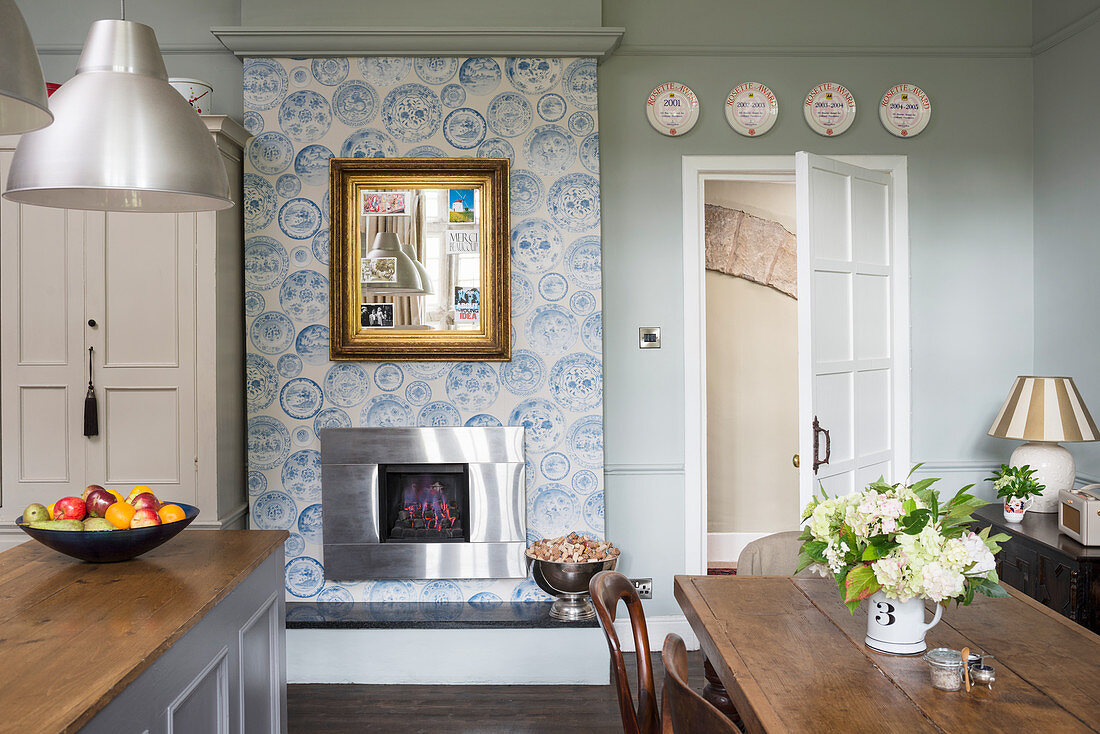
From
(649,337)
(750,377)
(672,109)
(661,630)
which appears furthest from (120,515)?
(750,377)

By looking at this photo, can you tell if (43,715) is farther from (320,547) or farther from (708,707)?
(320,547)

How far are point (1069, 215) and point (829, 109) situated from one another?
115cm

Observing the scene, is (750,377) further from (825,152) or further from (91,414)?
(91,414)

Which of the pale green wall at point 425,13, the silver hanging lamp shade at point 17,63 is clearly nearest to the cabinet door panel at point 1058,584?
the pale green wall at point 425,13

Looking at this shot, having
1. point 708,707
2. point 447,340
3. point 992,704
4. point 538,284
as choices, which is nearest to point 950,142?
point 538,284

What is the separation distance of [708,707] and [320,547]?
269 centimetres

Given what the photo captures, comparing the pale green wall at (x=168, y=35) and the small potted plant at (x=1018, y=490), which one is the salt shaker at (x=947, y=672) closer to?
the small potted plant at (x=1018, y=490)

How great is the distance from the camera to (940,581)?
1.46 m

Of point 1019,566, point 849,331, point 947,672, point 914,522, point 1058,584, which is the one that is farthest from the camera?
point 849,331

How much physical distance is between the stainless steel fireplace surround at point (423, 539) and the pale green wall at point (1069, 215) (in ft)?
8.05

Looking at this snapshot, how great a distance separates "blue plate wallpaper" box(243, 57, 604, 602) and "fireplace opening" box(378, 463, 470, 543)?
0.68 feet

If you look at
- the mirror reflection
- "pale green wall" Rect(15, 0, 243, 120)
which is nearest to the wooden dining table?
the mirror reflection

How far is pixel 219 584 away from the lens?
67.8 inches

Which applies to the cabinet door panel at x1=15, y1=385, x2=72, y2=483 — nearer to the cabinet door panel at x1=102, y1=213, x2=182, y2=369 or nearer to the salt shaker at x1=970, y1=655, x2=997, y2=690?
the cabinet door panel at x1=102, y1=213, x2=182, y2=369
